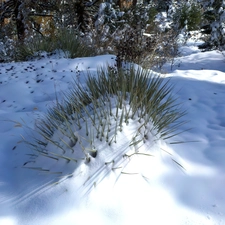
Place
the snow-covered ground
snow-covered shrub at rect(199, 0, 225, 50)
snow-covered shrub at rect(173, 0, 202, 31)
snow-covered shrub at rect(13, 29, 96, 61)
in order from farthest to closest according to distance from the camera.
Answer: snow-covered shrub at rect(173, 0, 202, 31) → snow-covered shrub at rect(199, 0, 225, 50) → snow-covered shrub at rect(13, 29, 96, 61) → the snow-covered ground

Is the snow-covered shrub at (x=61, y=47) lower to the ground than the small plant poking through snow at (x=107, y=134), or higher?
lower

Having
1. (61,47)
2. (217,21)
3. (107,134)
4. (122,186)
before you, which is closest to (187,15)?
(217,21)

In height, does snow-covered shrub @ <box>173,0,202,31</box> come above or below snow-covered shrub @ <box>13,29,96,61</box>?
below

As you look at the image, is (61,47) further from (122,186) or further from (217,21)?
(217,21)

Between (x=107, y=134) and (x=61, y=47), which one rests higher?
(x=107, y=134)

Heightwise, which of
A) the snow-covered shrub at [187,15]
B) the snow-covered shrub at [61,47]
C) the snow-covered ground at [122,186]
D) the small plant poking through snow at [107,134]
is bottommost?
the snow-covered shrub at [187,15]

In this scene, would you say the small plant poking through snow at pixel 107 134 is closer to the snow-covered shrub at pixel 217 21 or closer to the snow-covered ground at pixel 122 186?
the snow-covered ground at pixel 122 186

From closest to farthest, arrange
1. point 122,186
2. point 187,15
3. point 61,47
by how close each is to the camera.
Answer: point 122,186 < point 61,47 < point 187,15

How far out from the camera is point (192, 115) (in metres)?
2.89

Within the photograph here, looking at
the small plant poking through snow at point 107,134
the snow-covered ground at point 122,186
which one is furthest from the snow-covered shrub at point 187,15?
the snow-covered ground at point 122,186

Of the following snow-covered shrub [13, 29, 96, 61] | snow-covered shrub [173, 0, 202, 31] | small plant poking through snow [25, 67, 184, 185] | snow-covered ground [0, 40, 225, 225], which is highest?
small plant poking through snow [25, 67, 184, 185]

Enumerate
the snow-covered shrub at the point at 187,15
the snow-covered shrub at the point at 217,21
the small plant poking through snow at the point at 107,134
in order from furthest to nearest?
the snow-covered shrub at the point at 187,15, the snow-covered shrub at the point at 217,21, the small plant poking through snow at the point at 107,134

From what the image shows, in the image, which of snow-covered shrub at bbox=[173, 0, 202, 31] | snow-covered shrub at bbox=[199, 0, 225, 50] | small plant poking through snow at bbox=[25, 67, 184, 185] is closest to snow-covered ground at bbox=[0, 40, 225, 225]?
small plant poking through snow at bbox=[25, 67, 184, 185]

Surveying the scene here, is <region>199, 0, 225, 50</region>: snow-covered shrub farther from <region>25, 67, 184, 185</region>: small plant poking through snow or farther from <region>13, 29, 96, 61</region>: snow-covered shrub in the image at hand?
<region>25, 67, 184, 185</region>: small plant poking through snow
